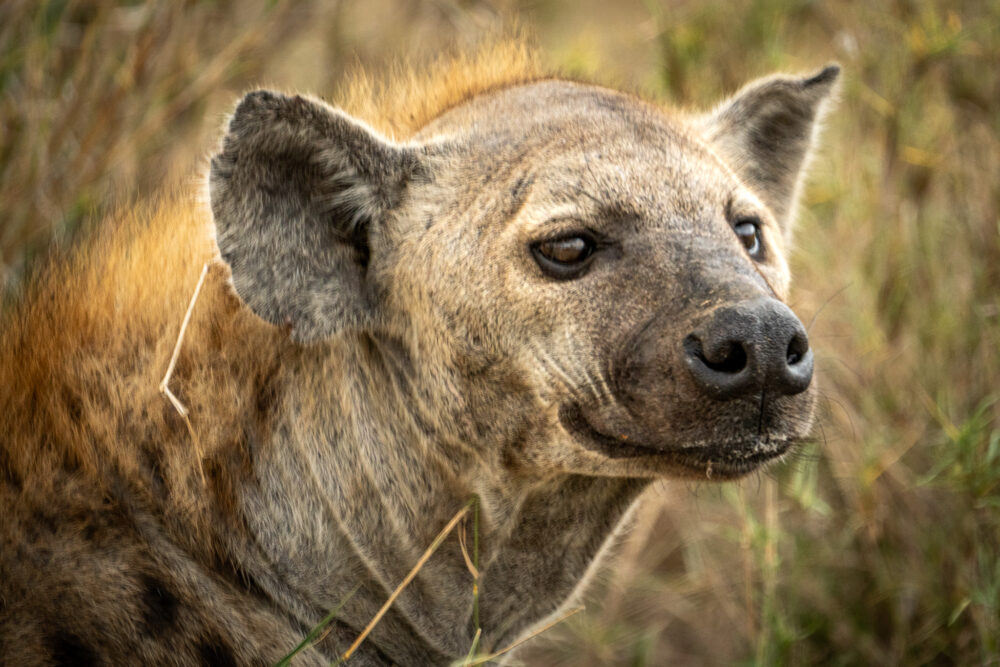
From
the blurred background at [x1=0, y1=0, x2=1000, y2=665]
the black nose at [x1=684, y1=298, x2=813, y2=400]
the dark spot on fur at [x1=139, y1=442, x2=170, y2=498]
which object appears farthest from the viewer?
the blurred background at [x1=0, y1=0, x2=1000, y2=665]

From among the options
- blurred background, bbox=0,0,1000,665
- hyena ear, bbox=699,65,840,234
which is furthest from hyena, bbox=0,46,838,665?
blurred background, bbox=0,0,1000,665

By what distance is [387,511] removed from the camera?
6.84 ft

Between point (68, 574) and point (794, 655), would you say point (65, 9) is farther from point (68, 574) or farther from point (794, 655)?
point (794, 655)

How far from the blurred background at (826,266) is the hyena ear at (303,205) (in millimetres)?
865

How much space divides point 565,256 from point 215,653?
3.22 feet

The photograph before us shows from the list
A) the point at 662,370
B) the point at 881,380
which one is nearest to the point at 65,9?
the point at 662,370

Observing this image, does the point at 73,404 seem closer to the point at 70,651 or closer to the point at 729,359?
the point at 70,651

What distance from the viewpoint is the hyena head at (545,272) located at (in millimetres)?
1845

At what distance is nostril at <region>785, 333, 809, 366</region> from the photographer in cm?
181

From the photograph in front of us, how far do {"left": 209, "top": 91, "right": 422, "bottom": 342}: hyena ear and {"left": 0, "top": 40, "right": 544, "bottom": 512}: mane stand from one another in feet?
0.31

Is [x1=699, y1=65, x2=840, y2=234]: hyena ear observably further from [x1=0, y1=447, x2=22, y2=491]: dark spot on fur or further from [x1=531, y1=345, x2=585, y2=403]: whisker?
[x1=0, y1=447, x2=22, y2=491]: dark spot on fur

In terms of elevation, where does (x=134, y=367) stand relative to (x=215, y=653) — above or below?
above

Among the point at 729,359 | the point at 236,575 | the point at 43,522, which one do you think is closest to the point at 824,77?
the point at 729,359

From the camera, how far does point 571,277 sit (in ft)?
6.52
